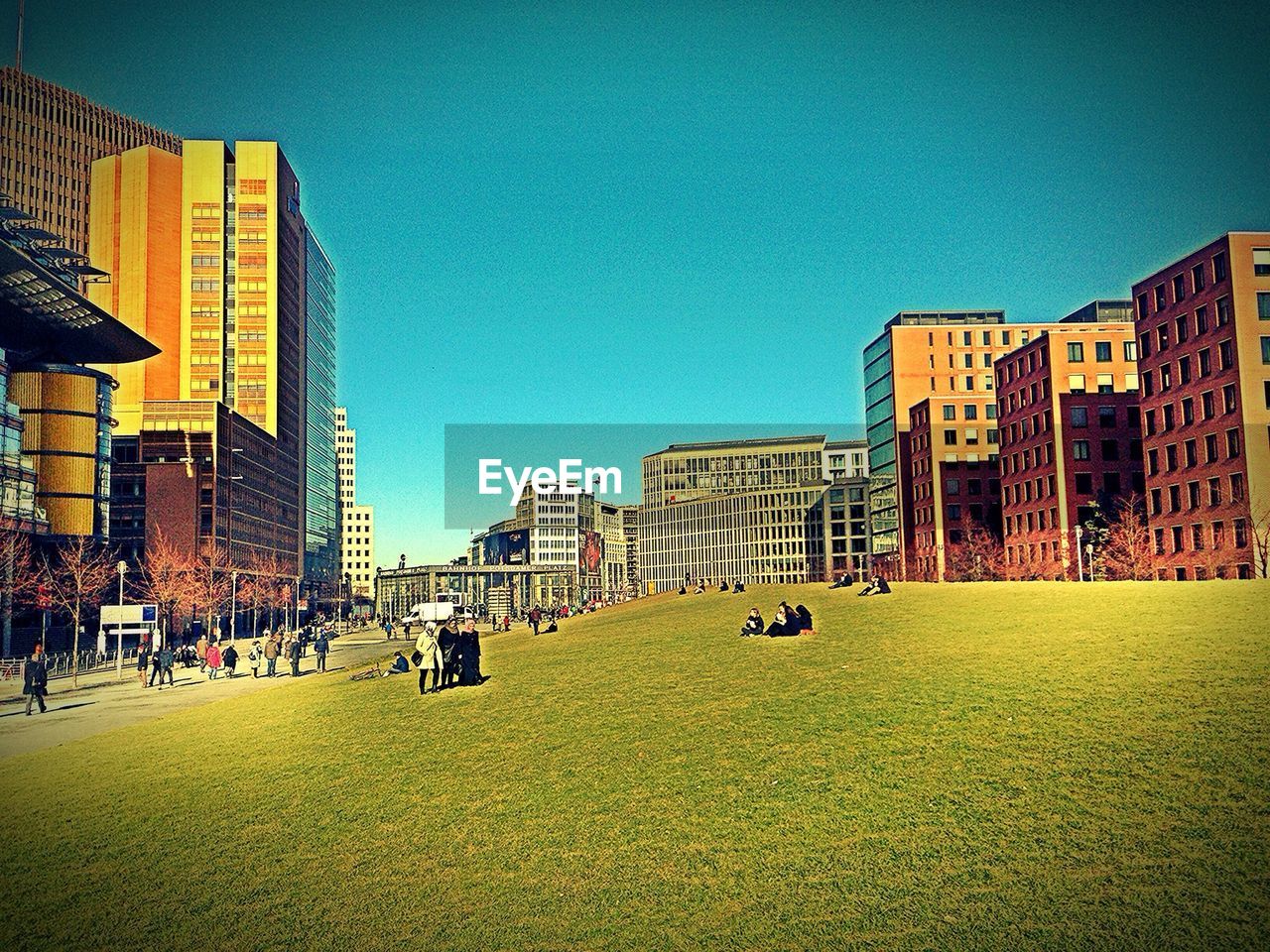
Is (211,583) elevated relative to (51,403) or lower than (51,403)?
lower

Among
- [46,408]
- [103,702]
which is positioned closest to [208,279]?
[46,408]

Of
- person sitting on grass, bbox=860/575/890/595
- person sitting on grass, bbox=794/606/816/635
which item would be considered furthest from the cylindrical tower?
person sitting on grass, bbox=794/606/816/635

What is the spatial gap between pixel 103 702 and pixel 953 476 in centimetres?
9354

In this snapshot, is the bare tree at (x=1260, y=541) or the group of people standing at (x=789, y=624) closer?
the group of people standing at (x=789, y=624)

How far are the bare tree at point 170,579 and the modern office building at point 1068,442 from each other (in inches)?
3051

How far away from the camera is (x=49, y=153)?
7170 inches

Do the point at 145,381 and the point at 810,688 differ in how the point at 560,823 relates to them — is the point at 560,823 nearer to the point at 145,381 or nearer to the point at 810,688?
the point at 810,688

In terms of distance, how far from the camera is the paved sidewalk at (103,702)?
1346 inches

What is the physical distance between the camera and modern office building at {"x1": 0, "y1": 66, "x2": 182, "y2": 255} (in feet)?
580

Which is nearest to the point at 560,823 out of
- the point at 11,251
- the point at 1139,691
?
the point at 1139,691

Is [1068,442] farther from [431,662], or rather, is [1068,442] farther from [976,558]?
[431,662]

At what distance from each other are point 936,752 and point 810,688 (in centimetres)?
654

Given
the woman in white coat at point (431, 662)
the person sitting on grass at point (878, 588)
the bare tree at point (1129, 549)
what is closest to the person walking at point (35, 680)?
the woman in white coat at point (431, 662)

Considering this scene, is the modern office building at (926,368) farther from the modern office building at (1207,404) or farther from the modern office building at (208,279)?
the modern office building at (208,279)
